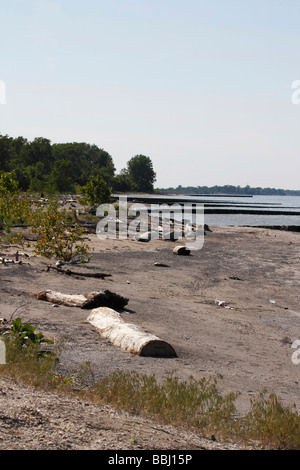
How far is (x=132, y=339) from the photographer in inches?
350

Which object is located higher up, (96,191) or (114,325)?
(96,191)

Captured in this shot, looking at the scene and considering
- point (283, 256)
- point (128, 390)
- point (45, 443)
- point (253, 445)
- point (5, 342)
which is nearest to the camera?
point (45, 443)

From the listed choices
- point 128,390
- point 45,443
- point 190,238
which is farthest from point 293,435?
point 190,238

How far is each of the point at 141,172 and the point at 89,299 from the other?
568 ft

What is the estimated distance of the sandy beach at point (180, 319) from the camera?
24.7 feet

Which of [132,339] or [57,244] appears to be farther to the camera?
[57,244]

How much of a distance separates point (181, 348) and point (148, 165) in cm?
17642

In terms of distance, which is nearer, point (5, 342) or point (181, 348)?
point (5, 342)

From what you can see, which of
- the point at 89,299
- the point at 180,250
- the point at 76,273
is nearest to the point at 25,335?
the point at 89,299

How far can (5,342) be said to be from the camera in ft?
24.3

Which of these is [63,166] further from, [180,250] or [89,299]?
[89,299]

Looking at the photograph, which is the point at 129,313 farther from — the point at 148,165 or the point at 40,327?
the point at 148,165

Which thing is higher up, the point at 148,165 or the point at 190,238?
the point at 148,165

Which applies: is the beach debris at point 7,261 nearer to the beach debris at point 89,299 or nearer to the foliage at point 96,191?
the beach debris at point 89,299
